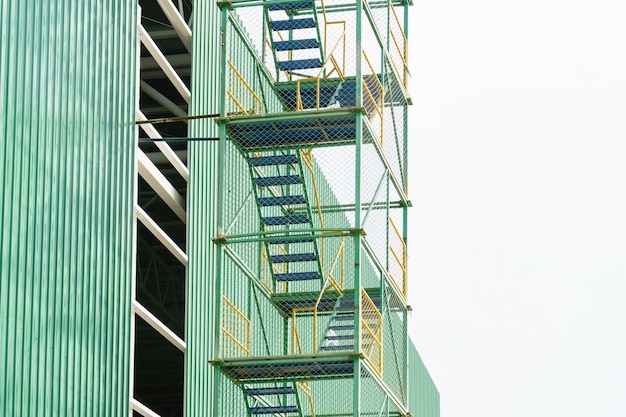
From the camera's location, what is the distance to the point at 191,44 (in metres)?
34.8

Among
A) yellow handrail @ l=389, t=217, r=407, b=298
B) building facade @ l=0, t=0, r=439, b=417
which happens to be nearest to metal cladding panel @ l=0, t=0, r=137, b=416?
building facade @ l=0, t=0, r=439, b=417

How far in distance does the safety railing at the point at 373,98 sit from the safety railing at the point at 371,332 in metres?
4.15

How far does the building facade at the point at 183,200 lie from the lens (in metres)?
24.9

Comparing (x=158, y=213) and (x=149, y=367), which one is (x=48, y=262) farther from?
(x=149, y=367)

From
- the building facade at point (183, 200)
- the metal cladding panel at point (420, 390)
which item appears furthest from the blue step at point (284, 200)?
the metal cladding panel at point (420, 390)

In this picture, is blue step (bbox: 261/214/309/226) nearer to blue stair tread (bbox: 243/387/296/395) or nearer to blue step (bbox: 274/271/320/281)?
blue step (bbox: 274/271/320/281)

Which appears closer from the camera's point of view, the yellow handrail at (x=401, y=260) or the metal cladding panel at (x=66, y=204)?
the metal cladding panel at (x=66, y=204)

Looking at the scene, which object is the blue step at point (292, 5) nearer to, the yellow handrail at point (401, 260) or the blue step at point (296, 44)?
the blue step at point (296, 44)

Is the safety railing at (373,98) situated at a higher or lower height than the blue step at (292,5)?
lower

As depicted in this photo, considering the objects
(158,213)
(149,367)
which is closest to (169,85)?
(158,213)

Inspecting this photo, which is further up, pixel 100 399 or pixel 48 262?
pixel 48 262

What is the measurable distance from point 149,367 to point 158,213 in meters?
8.30

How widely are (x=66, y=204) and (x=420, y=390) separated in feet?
128

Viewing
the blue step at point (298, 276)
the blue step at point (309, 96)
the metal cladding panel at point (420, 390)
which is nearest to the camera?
the blue step at point (298, 276)
